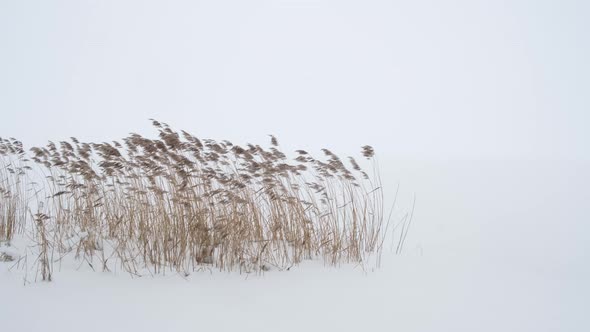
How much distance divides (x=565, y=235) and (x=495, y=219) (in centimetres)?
148

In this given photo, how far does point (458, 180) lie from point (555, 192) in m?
2.66

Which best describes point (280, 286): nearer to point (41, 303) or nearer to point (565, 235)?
point (41, 303)

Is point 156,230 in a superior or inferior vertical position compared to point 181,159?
inferior

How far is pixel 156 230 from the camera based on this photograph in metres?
3.87

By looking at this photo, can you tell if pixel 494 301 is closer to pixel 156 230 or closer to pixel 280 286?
pixel 280 286

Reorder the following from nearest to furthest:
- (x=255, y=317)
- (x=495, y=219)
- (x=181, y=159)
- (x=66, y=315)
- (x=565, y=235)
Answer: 1. (x=66, y=315)
2. (x=255, y=317)
3. (x=181, y=159)
4. (x=565, y=235)
5. (x=495, y=219)

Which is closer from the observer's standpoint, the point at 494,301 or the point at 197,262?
the point at 494,301

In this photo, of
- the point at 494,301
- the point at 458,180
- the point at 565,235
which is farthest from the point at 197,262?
the point at 458,180

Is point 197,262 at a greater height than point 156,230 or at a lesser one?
lesser

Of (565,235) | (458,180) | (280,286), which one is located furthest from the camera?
(458,180)

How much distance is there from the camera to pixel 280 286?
139 inches

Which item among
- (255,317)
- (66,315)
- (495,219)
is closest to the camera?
(66,315)

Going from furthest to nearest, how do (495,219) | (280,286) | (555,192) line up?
(555,192) < (495,219) < (280,286)

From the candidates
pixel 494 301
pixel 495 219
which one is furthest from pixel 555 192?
pixel 494 301
